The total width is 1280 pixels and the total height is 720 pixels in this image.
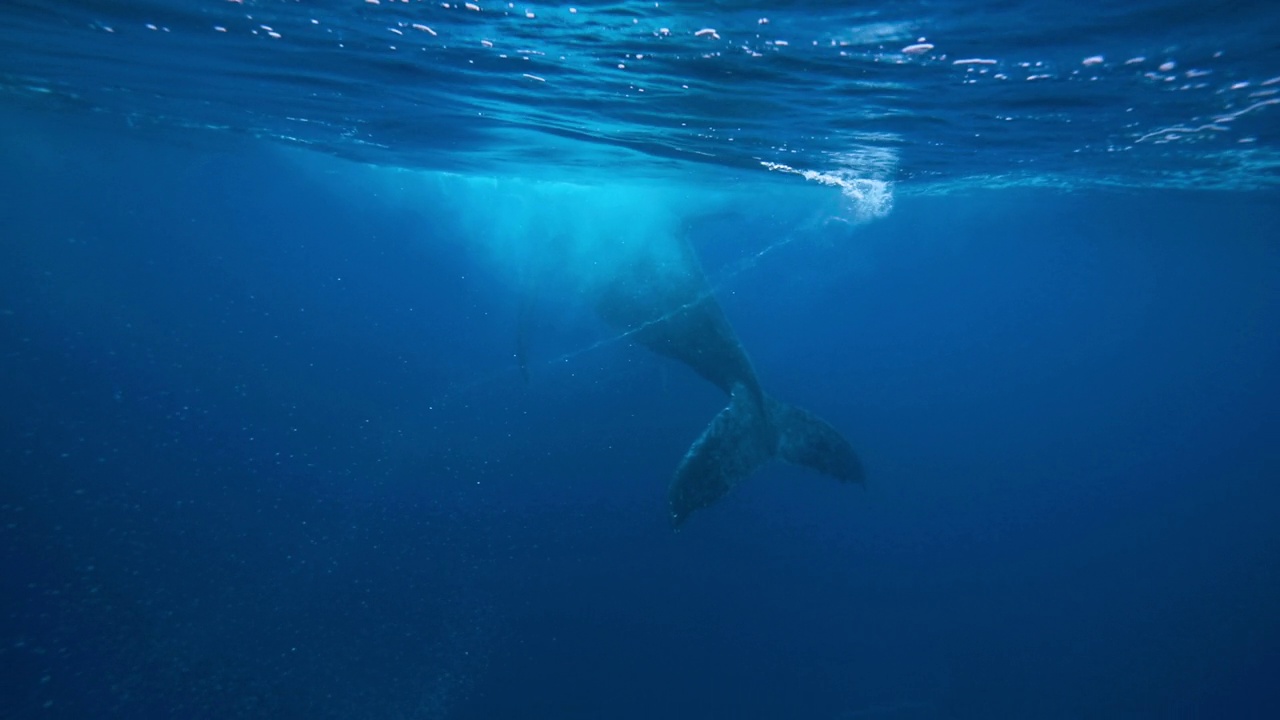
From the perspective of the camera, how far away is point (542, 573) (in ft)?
78.2

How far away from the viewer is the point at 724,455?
500 inches

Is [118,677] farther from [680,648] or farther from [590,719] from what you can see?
[680,648]

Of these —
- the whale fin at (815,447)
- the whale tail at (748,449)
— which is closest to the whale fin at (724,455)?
the whale tail at (748,449)

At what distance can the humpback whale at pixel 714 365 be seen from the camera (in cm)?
1305

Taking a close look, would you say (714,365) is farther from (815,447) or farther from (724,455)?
(724,455)

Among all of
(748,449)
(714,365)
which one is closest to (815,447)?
(748,449)

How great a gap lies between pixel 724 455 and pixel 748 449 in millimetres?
897

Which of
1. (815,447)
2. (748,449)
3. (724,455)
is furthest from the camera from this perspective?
(815,447)

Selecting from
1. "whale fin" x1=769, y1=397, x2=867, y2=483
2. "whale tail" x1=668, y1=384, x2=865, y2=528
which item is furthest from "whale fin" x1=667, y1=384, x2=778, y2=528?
"whale fin" x1=769, y1=397, x2=867, y2=483

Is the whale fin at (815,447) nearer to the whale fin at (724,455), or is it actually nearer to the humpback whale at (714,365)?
the humpback whale at (714,365)

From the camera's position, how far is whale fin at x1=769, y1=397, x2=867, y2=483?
47.5ft

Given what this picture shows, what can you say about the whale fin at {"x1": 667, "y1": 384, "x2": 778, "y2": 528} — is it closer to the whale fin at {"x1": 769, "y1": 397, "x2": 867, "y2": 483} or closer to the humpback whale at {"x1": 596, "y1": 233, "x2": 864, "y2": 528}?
the humpback whale at {"x1": 596, "y1": 233, "x2": 864, "y2": 528}

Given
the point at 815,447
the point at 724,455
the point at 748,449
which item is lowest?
the point at 815,447

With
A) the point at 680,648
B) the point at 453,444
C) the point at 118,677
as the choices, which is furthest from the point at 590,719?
the point at 453,444
